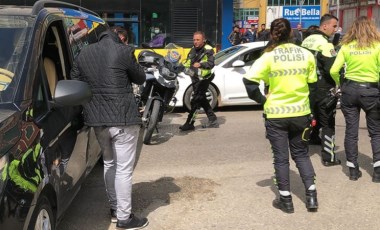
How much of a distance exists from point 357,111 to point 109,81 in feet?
9.71

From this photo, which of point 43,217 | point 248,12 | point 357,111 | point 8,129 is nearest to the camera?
point 8,129

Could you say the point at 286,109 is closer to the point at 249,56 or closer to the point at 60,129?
the point at 60,129

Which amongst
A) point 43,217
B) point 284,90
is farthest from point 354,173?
point 43,217

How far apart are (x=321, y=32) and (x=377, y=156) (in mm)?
1661

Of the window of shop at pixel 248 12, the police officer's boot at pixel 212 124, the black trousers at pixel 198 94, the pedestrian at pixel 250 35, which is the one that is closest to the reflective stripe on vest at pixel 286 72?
the black trousers at pixel 198 94

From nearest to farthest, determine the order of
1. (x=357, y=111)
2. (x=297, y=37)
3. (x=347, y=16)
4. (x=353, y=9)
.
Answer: (x=357, y=111) → (x=297, y=37) → (x=353, y=9) → (x=347, y=16)

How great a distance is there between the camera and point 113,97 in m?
3.74

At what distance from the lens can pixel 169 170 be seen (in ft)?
19.4

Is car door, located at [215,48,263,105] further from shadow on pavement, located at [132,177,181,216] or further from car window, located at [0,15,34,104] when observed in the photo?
car window, located at [0,15,34,104]

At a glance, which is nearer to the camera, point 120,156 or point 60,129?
point 60,129

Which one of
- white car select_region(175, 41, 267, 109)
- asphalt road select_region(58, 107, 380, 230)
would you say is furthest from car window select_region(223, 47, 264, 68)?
asphalt road select_region(58, 107, 380, 230)

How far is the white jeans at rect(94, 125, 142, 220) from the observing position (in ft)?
12.6

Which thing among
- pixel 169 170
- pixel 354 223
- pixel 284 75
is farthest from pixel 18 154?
pixel 169 170

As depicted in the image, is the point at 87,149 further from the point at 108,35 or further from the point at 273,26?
the point at 273,26
